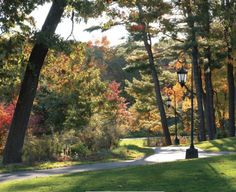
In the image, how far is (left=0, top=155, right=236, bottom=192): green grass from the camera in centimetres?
850

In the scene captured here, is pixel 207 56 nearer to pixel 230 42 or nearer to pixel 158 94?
pixel 158 94

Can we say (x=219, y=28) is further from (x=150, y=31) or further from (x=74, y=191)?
(x=74, y=191)

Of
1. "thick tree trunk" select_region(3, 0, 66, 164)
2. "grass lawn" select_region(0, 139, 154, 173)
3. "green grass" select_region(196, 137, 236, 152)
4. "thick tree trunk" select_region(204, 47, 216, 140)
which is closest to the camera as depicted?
"grass lawn" select_region(0, 139, 154, 173)

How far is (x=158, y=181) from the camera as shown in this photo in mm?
9273

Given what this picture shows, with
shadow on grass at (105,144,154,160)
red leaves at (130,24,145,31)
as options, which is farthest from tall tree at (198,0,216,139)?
shadow on grass at (105,144,154,160)

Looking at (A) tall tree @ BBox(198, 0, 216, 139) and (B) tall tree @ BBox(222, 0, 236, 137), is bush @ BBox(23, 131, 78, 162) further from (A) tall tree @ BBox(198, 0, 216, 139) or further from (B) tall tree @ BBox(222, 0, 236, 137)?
(A) tall tree @ BBox(198, 0, 216, 139)

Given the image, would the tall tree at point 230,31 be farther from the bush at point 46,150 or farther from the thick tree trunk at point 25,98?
the bush at point 46,150

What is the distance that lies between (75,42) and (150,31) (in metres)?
14.0

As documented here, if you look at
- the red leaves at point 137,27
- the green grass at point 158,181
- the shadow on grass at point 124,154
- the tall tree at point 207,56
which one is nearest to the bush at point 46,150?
the shadow on grass at point 124,154

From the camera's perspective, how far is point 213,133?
107 ft

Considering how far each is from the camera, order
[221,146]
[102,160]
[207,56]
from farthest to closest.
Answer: [207,56], [221,146], [102,160]

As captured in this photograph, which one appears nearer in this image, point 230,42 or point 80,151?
point 80,151

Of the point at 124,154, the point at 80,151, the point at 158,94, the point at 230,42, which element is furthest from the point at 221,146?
the point at 158,94

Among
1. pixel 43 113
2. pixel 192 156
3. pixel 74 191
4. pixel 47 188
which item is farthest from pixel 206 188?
pixel 43 113
